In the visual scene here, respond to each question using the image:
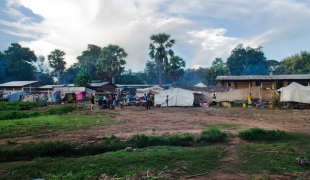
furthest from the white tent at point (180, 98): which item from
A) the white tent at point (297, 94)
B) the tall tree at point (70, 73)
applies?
the tall tree at point (70, 73)

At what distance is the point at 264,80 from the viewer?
103 ft

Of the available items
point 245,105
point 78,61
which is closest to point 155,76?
point 78,61

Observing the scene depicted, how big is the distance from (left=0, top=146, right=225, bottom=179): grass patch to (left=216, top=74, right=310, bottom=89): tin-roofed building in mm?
28694

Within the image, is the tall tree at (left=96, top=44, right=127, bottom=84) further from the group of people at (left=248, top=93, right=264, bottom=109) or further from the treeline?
the group of people at (left=248, top=93, right=264, bottom=109)

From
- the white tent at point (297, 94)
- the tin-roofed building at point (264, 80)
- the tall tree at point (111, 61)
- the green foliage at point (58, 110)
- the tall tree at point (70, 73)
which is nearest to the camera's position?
the green foliage at point (58, 110)

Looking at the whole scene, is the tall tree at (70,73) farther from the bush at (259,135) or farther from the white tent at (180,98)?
the bush at (259,135)

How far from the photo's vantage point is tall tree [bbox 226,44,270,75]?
56469 millimetres

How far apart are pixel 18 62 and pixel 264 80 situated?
53.6 m

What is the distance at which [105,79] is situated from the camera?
48781 millimetres

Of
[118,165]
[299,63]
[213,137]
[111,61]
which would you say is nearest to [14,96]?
[111,61]

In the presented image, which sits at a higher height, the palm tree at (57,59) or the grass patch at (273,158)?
the palm tree at (57,59)

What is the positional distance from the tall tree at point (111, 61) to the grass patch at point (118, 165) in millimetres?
42297

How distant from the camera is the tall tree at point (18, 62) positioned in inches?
2051

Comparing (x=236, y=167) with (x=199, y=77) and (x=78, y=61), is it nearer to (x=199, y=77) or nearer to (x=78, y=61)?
(x=78, y=61)
